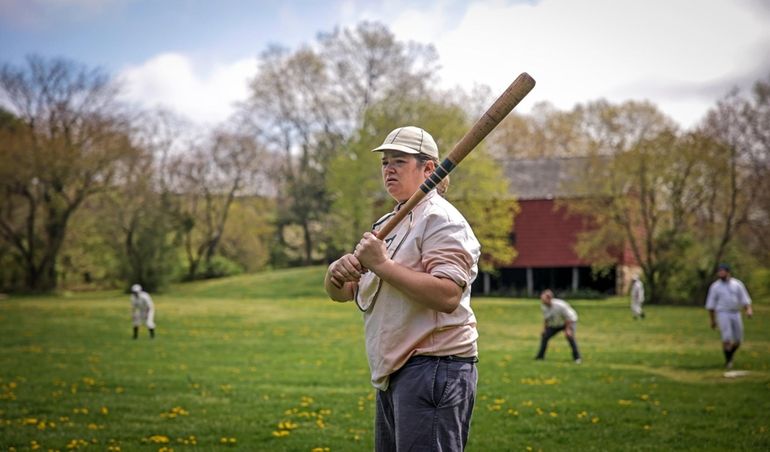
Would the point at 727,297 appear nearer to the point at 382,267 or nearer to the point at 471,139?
the point at 471,139

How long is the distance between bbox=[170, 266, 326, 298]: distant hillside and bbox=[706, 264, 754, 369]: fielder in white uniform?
36345 mm

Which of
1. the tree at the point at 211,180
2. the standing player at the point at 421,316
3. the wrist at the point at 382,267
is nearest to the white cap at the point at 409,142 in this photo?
the standing player at the point at 421,316

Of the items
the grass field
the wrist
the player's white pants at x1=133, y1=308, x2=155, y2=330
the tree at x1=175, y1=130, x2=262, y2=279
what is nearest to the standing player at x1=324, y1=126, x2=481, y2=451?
the wrist

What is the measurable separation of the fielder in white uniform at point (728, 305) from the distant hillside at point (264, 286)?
3634 centimetres

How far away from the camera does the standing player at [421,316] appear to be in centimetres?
398

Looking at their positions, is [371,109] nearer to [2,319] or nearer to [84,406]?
[2,319]

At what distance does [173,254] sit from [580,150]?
37005 millimetres

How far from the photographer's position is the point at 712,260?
46.3m

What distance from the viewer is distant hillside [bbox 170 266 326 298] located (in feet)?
176

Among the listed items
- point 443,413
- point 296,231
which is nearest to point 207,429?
point 443,413

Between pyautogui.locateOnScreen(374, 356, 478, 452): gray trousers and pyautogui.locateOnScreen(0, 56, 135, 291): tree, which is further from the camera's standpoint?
pyautogui.locateOnScreen(0, 56, 135, 291): tree

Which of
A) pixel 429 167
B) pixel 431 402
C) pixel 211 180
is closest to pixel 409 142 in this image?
pixel 429 167

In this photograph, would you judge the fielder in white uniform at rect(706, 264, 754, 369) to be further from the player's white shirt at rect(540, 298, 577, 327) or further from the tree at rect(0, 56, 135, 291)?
the tree at rect(0, 56, 135, 291)

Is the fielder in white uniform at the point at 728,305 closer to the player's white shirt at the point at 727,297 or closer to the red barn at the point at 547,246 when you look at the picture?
the player's white shirt at the point at 727,297
